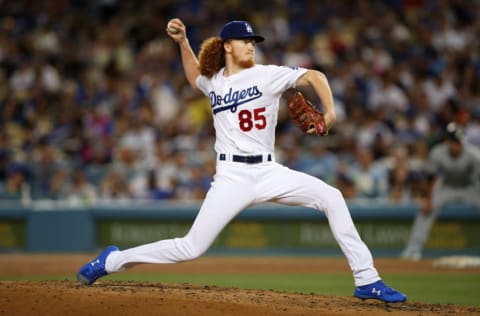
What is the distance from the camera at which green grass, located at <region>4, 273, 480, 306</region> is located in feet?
25.9

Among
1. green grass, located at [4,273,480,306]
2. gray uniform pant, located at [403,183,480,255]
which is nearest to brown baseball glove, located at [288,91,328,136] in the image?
green grass, located at [4,273,480,306]

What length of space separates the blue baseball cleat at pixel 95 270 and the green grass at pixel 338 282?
2.48 m

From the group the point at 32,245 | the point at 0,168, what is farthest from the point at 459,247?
the point at 0,168

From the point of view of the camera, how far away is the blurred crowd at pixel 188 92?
13141mm

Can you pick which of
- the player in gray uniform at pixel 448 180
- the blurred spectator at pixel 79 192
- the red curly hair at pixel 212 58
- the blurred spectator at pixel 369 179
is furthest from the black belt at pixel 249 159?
the blurred spectator at pixel 79 192

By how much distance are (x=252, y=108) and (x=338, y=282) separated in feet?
12.9

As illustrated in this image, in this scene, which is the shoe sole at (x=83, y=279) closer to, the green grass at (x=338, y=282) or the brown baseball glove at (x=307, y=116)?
the brown baseball glove at (x=307, y=116)

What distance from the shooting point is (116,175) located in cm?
1322

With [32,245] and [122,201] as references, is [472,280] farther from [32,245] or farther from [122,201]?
[32,245]

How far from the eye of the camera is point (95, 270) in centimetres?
607

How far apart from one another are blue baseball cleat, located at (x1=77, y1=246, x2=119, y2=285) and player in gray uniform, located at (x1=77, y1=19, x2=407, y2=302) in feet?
0.46

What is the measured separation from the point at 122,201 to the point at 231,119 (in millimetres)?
7718

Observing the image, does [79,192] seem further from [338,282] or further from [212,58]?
[212,58]

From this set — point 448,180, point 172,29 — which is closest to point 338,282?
point 448,180
